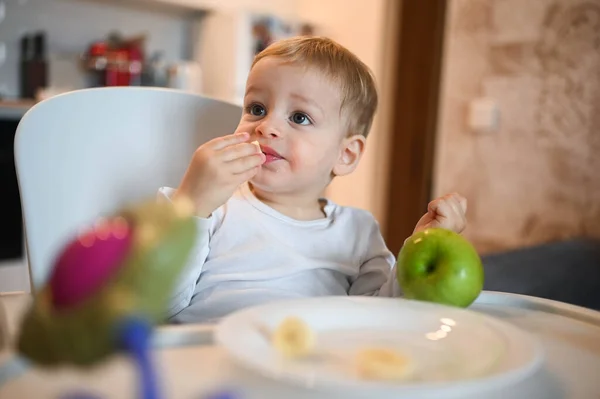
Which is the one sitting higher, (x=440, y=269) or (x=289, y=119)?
(x=289, y=119)

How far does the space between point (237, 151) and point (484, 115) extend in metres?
1.86

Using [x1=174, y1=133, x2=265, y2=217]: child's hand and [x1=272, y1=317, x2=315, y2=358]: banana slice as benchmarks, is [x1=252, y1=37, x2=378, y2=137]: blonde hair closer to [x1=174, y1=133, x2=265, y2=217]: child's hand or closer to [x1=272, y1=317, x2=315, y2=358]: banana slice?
[x1=174, y1=133, x2=265, y2=217]: child's hand

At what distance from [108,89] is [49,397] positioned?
2.38 ft

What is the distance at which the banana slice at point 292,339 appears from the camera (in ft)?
1.60

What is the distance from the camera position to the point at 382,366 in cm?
46

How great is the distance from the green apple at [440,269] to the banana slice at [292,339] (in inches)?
8.9

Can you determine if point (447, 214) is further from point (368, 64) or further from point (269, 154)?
point (368, 64)

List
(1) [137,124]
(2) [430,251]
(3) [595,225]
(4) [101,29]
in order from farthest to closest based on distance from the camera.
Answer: (4) [101,29] < (3) [595,225] < (1) [137,124] < (2) [430,251]

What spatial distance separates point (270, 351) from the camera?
0.47 meters

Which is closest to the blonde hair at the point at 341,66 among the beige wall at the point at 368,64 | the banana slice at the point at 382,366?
the banana slice at the point at 382,366

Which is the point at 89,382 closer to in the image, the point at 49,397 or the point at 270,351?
the point at 49,397

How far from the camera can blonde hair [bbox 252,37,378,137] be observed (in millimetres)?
985

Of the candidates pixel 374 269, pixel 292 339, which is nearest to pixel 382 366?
pixel 292 339

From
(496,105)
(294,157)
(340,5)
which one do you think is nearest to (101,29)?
(340,5)
